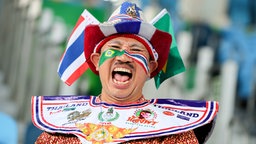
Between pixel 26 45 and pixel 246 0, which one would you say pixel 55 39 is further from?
pixel 246 0

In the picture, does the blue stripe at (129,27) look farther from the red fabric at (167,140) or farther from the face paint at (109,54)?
the red fabric at (167,140)

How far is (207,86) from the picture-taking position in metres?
5.16

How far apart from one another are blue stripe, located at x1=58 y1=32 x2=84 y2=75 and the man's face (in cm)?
24

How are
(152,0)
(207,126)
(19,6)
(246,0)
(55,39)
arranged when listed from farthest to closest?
(246,0) < (152,0) < (19,6) < (55,39) < (207,126)

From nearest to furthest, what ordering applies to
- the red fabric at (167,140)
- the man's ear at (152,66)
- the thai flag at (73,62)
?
the red fabric at (167,140), the man's ear at (152,66), the thai flag at (73,62)

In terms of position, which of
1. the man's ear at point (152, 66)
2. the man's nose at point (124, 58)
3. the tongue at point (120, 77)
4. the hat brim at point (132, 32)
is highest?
the hat brim at point (132, 32)

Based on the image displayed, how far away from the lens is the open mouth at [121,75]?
8.50 ft

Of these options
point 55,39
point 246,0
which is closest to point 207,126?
point 55,39

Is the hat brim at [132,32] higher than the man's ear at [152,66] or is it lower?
higher

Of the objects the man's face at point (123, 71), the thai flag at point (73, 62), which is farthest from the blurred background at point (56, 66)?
the man's face at point (123, 71)

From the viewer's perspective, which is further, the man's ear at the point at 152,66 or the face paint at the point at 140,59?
the man's ear at the point at 152,66

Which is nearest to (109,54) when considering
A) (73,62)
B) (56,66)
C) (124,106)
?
(124,106)

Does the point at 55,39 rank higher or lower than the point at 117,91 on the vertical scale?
higher

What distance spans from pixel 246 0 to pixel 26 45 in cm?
282
